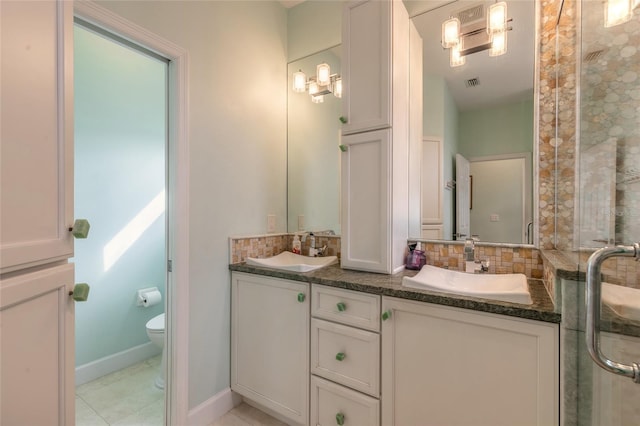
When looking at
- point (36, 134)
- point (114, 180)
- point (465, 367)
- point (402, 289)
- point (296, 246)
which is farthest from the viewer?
point (114, 180)

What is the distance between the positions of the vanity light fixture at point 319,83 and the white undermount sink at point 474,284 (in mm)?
1405

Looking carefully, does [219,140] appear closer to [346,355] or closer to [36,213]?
[36,213]

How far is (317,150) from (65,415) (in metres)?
1.89

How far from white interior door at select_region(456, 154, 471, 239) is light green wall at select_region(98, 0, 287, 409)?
1.27 metres

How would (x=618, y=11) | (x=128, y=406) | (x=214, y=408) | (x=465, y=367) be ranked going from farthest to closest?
(x=128, y=406)
(x=214, y=408)
(x=465, y=367)
(x=618, y=11)

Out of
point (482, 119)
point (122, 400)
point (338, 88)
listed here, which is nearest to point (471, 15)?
point (482, 119)

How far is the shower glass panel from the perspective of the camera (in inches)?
32.4

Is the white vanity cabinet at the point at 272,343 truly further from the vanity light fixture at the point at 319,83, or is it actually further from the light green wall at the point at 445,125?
the vanity light fixture at the point at 319,83

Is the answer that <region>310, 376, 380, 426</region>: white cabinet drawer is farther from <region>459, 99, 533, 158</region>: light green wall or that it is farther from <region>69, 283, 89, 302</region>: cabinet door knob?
<region>459, 99, 533, 158</region>: light green wall

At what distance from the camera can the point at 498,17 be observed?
152 centimetres

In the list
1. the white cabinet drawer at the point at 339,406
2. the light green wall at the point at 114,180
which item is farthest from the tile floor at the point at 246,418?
the light green wall at the point at 114,180

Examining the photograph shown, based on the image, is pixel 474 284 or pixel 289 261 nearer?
pixel 474 284

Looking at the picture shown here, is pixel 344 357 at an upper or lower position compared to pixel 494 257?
→ lower

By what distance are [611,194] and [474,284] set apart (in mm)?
650
